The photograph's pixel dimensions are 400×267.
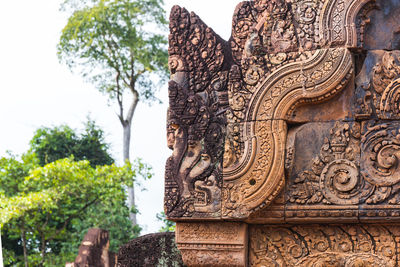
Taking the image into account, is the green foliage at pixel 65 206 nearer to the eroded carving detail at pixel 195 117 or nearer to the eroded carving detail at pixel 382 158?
the eroded carving detail at pixel 195 117

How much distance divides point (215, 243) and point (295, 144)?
972 millimetres

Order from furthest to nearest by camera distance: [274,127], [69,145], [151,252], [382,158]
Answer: [69,145]
[151,252]
[274,127]
[382,158]

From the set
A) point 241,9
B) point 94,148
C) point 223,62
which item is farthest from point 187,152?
point 94,148

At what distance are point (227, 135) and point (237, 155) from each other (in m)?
0.17

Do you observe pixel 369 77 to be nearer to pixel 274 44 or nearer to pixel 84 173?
pixel 274 44

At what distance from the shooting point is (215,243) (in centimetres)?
512

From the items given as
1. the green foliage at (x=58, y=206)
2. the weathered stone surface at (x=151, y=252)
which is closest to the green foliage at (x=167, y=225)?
the green foliage at (x=58, y=206)

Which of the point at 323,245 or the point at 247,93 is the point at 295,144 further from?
the point at 323,245

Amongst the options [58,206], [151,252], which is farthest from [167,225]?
[151,252]

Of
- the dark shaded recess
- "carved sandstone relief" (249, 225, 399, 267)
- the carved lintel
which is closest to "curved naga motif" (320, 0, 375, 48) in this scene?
the dark shaded recess

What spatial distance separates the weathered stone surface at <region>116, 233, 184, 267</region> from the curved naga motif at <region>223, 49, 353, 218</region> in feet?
2.75

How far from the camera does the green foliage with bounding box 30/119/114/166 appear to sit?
18.8m

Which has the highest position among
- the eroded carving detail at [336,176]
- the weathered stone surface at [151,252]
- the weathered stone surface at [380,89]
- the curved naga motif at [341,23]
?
the curved naga motif at [341,23]

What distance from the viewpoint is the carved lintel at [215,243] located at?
16.8 feet
